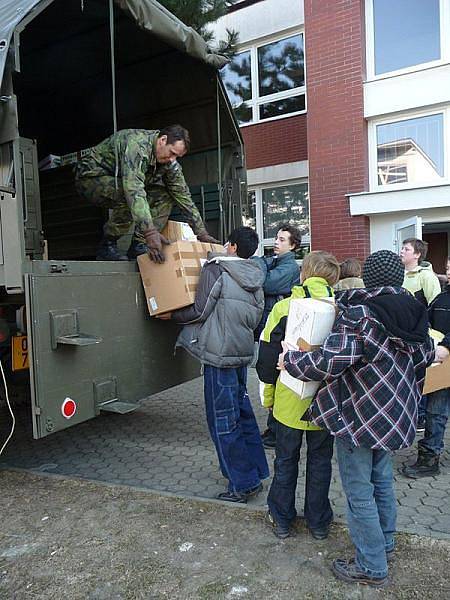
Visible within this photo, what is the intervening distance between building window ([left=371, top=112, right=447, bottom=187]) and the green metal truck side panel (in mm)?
5998

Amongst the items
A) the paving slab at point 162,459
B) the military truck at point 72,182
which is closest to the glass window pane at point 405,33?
the military truck at point 72,182

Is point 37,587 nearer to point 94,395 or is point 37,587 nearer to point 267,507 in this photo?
point 94,395

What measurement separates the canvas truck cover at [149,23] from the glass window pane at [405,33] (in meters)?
5.03

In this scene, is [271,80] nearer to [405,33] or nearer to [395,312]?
[405,33]

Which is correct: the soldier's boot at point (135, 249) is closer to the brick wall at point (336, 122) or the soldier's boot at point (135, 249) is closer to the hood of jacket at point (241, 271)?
the hood of jacket at point (241, 271)

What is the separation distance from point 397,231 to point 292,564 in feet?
20.9

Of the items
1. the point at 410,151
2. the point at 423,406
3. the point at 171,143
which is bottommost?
the point at 423,406

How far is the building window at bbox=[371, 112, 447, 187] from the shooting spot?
27.0 feet

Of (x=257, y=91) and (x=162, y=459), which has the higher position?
(x=257, y=91)

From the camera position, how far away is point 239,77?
11148mm

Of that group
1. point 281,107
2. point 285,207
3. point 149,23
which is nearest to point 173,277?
point 149,23

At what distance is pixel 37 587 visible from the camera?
2.49m

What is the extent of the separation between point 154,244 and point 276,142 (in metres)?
7.78

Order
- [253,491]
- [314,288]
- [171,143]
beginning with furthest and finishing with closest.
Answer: [171,143] → [253,491] → [314,288]
